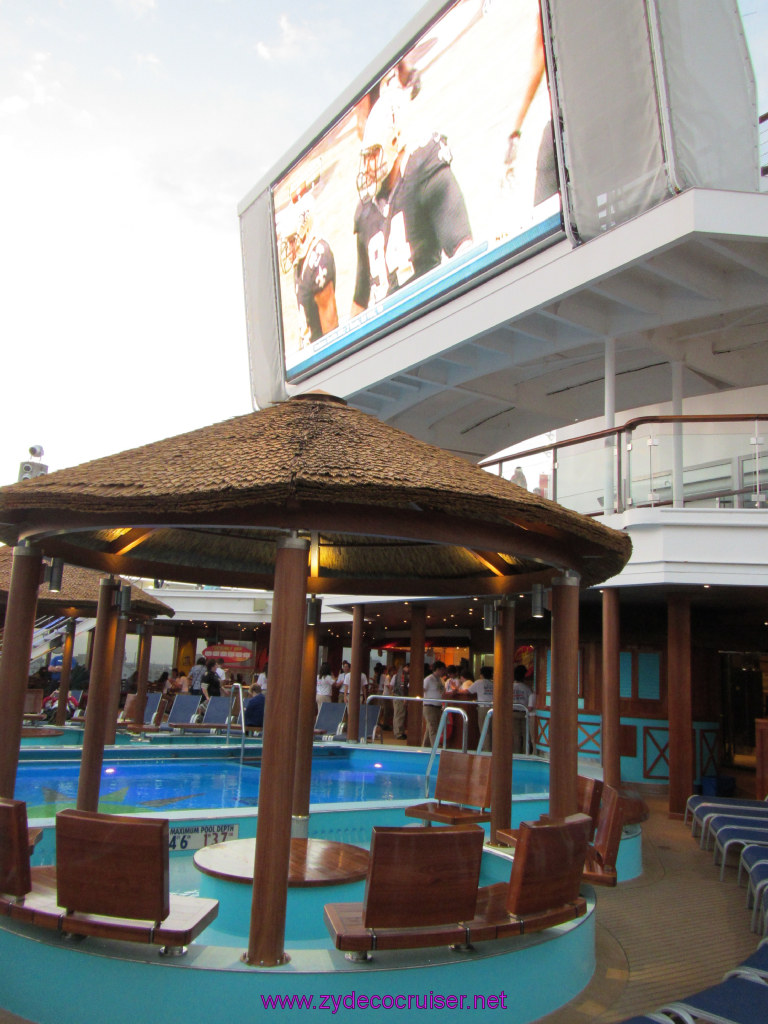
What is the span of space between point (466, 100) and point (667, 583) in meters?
10.6

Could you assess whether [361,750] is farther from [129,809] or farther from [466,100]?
[466,100]

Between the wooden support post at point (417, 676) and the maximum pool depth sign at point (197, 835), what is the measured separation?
31.8ft

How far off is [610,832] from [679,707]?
6.13m

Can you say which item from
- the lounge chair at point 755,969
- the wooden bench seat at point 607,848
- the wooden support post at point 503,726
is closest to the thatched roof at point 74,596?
the wooden support post at point 503,726

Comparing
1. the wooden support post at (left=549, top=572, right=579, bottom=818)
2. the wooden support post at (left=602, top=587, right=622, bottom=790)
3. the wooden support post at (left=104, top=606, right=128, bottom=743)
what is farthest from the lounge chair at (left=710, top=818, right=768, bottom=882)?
the wooden support post at (left=104, top=606, right=128, bottom=743)

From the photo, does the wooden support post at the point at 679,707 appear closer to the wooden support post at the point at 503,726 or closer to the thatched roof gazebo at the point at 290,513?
the wooden support post at the point at 503,726

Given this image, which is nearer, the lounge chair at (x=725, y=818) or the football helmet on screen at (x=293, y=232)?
the lounge chair at (x=725, y=818)

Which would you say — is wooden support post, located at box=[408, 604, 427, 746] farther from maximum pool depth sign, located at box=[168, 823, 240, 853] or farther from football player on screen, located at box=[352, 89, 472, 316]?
maximum pool depth sign, located at box=[168, 823, 240, 853]

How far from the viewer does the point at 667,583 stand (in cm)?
1065

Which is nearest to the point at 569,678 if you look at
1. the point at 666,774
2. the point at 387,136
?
the point at 666,774

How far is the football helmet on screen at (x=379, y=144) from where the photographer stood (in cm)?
1800

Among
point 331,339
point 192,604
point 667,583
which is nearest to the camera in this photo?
point 667,583

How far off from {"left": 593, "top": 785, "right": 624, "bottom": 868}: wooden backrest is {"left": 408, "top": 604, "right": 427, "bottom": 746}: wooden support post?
36.8 feet

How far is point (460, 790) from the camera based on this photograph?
8031 mm
